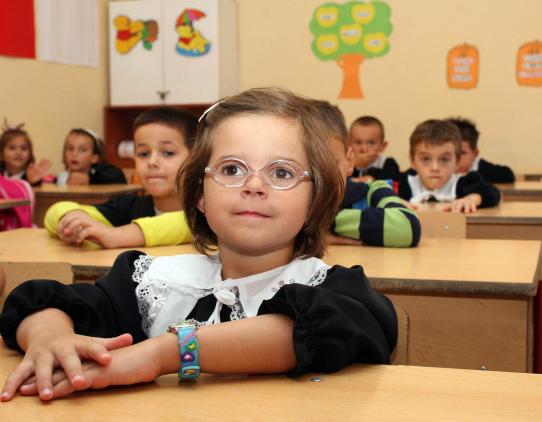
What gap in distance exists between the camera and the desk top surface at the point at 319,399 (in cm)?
78

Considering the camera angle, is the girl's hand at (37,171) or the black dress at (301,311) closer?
the black dress at (301,311)

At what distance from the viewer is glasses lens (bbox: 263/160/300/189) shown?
116 centimetres

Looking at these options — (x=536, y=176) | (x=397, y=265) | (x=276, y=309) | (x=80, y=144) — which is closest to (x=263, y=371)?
(x=276, y=309)

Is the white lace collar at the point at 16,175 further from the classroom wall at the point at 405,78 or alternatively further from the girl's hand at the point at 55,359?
the girl's hand at the point at 55,359

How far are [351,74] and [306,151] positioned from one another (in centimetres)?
513

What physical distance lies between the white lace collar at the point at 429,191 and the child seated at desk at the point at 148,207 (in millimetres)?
1661

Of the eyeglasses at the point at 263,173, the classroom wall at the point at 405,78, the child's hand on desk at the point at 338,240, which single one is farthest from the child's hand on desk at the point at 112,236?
the classroom wall at the point at 405,78

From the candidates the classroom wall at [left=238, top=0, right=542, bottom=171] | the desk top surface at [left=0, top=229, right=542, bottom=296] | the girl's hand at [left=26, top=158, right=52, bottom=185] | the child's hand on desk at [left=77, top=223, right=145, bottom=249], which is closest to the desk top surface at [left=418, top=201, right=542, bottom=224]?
the desk top surface at [left=0, top=229, right=542, bottom=296]

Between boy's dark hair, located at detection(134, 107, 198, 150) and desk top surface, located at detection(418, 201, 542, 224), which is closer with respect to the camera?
boy's dark hair, located at detection(134, 107, 198, 150)

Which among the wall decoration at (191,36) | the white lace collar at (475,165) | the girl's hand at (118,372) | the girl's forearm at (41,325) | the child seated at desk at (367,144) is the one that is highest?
the wall decoration at (191,36)

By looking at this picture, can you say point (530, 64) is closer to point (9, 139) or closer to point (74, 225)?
point (9, 139)

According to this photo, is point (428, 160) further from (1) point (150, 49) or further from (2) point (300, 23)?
(1) point (150, 49)

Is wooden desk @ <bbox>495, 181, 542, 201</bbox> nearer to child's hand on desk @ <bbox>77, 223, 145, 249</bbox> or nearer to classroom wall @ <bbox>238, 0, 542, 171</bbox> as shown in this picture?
classroom wall @ <bbox>238, 0, 542, 171</bbox>

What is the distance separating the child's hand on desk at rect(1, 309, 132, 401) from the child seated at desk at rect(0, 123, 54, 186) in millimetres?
4157
